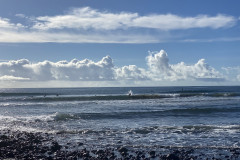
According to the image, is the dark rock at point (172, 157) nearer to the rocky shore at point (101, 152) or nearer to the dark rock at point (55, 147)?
the rocky shore at point (101, 152)

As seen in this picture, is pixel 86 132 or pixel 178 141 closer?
pixel 178 141

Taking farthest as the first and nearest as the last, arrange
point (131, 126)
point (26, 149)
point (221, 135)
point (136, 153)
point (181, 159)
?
point (131, 126), point (221, 135), point (26, 149), point (136, 153), point (181, 159)

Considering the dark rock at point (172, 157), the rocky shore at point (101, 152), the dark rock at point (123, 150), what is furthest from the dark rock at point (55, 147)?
the dark rock at point (172, 157)

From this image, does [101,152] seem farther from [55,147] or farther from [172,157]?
[172,157]

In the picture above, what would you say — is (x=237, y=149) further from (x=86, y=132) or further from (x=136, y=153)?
(x=86, y=132)

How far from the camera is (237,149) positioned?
18094 mm

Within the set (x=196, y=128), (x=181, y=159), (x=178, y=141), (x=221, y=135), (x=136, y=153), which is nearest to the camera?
(x=181, y=159)

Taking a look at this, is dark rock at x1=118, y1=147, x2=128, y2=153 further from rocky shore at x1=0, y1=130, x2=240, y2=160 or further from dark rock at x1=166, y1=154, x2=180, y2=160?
dark rock at x1=166, y1=154, x2=180, y2=160

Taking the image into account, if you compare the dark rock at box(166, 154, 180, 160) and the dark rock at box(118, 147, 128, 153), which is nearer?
the dark rock at box(166, 154, 180, 160)

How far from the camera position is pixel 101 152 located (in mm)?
17609

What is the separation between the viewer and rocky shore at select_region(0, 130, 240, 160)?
1647 centimetres

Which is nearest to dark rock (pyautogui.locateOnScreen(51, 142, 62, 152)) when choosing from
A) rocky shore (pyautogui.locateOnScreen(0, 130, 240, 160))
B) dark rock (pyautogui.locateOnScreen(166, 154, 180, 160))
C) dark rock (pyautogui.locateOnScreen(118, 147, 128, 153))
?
rocky shore (pyautogui.locateOnScreen(0, 130, 240, 160))

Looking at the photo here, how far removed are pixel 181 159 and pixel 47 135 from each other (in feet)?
38.7

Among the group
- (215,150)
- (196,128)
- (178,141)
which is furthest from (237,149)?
(196,128)
